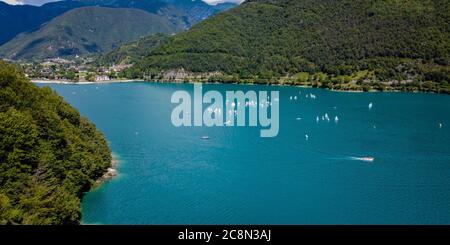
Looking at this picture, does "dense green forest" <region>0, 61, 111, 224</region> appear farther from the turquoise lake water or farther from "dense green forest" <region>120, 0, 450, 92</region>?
"dense green forest" <region>120, 0, 450, 92</region>

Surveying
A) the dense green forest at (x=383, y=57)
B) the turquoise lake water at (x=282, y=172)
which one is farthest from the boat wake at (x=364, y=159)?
the dense green forest at (x=383, y=57)

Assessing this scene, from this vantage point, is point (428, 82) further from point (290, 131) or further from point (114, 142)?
point (114, 142)

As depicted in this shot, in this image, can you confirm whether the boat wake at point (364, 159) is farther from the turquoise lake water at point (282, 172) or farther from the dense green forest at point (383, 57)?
the dense green forest at point (383, 57)

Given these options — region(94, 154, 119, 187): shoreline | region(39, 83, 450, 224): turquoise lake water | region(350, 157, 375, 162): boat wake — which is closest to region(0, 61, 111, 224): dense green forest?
region(94, 154, 119, 187): shoreline

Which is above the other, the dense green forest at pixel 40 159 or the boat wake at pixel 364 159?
the dense green forest at pixel 40 159

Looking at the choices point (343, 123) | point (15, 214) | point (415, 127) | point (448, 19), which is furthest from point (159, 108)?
point (448, 19)
